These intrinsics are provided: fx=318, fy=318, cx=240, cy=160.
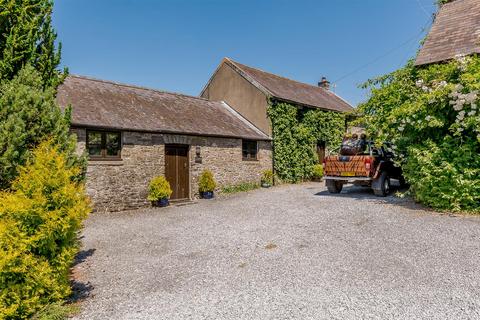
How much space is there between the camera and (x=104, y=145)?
11.6 meters

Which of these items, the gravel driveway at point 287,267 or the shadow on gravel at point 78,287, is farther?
the shadow on gravel at point 78,287

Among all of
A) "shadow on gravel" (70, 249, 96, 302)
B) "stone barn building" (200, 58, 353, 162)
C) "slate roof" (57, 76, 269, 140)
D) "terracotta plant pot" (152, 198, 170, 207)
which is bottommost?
A: "shadow on gravel" (70, 249, 96, 302)

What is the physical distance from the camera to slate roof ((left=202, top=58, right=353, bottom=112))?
18.7 metres

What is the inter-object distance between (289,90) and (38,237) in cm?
1907

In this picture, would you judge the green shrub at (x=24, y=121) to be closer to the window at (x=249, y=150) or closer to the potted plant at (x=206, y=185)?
the potted plant at (x=206, y=185)

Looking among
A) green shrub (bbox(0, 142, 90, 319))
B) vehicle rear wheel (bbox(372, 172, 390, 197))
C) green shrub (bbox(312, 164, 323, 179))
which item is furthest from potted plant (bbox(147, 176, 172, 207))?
green shrub (bbox(312, 164, 323, 179))

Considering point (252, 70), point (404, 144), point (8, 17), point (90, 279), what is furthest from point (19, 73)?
point (252, 70)

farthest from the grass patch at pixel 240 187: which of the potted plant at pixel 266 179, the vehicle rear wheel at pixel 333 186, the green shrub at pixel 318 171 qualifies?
the vehicle rear wheel at pixel 333 186

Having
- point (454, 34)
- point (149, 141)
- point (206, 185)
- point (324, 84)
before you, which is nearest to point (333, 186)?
point (206, 185)

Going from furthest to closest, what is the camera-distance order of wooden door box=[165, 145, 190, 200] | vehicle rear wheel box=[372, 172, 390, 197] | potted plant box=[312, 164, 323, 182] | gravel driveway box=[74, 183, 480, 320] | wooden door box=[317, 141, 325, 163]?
wooden door box=[317, 141, 325, 163]
potted plant box=[312, 164, 323, 182]
wooden door box=[165, 145, 190, 200]
vehicle rear wheel box=[372, 172, 390, 197]
gravel driveway box=[74, 183, 480, 320]

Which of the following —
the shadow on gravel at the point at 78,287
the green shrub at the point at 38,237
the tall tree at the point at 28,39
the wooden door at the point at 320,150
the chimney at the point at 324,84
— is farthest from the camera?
the chimney at the point at 324,84

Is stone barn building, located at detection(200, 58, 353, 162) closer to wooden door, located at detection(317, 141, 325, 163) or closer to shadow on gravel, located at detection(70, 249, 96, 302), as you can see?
wooden door, located at detection(317, 141, 325, 163)

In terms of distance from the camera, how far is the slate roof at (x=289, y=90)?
18656 mm

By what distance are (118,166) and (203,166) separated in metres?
3.95
